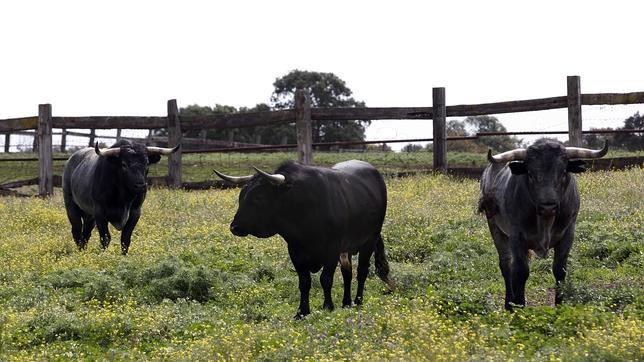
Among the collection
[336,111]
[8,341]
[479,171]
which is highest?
[336,111]

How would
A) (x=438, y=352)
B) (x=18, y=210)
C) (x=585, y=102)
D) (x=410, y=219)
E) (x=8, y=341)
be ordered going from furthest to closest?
(x=585, y=102) → (x=18, y=210) → (x=410, y=219) → (x=8, y=341) → (x=438, y=352)

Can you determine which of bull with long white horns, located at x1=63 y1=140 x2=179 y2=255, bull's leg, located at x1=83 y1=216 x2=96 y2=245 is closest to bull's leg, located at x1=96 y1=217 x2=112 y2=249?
bull with long white horns, located at x1=63 y1=140 x2=179 y2=255


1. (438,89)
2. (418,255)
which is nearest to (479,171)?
(438,89)

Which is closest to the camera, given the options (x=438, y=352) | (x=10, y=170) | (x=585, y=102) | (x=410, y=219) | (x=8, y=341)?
(x=438, y=352)

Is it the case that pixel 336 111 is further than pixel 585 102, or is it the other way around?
pixel 336 111

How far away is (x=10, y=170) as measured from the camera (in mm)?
26797

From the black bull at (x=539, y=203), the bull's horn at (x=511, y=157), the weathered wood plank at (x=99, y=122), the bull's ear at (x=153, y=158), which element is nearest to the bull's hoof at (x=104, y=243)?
the bull's ear at (x=153, y=158)

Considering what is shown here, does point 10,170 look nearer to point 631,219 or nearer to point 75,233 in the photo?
point 75,233

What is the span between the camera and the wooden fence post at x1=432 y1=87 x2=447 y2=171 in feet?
64.2

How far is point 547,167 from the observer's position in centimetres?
787

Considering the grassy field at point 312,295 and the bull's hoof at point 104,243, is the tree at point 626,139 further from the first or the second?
the bull's hoof at point 104,243

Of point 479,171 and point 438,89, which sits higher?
point 438,89

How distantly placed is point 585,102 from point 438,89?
355 cm

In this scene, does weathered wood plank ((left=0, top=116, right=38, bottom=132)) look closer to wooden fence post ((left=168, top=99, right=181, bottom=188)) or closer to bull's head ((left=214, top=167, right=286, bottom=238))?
wooden fence post ((left=168, top=99, right=181, bottom=188))
